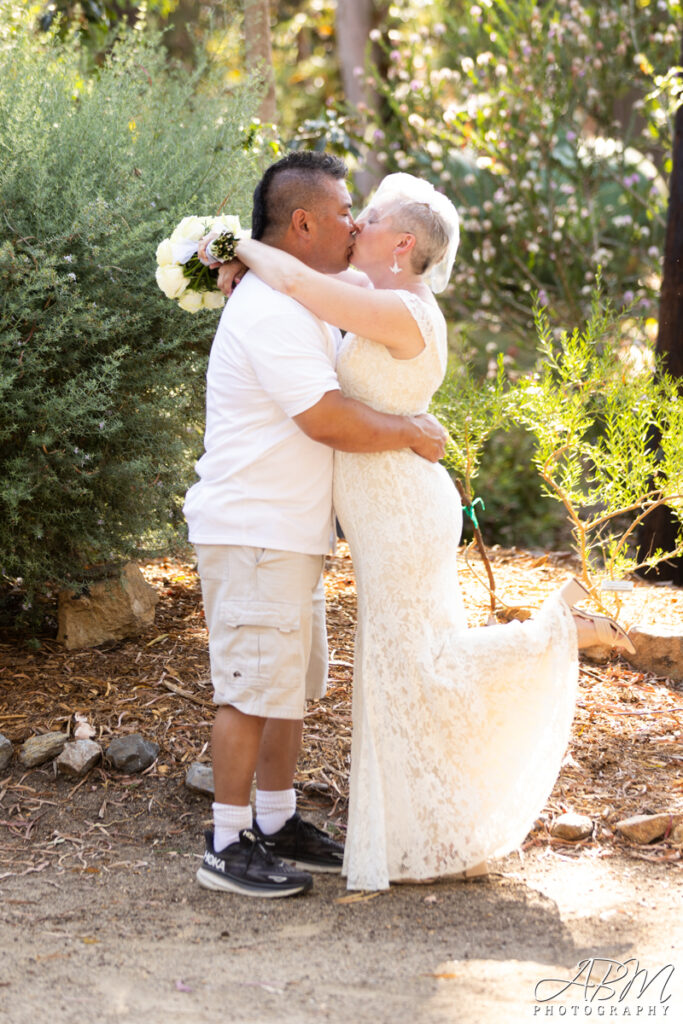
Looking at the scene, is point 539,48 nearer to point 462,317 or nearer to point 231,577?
point 462,317

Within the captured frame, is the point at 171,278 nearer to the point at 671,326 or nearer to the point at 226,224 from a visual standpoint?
the point at 226,224

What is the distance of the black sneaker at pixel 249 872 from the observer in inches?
123

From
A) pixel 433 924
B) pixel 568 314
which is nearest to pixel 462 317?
pixel 568 314

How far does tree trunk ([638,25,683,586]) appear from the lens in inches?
229

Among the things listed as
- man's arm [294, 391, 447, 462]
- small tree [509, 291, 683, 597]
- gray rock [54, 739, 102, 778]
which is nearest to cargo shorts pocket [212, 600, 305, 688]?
man's arm [294, 391, 447, 462]

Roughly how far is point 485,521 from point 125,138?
515cm

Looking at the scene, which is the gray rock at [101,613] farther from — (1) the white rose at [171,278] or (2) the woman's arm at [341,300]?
(2) the woman's arm at [341,300]

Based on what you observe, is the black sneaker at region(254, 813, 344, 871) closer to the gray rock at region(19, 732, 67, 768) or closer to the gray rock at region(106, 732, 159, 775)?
the gray rock at region(106, 732, 159, 775)

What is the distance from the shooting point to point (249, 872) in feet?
10.3

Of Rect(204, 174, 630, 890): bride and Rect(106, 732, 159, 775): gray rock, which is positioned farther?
Rect(106, 732, 159, 775): gray rock

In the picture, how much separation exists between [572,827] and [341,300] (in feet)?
6.01

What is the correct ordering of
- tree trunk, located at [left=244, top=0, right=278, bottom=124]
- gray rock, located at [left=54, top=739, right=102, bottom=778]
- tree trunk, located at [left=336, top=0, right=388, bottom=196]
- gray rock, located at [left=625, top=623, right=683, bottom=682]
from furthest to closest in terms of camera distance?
1. tree trunk, located at [left=336, top=0, right=388, bottom=196]
2. tree trunk, located at [left=244, top=0, right=278, bottom=124]
3. gray rock, located at [left=625, top=623, right=683, bottom=682]
4. gray rock, located at [left=54, top=739, right=102, bottom=778]

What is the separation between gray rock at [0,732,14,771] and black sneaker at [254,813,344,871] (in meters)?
1.10

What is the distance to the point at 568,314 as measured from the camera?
945 cm
